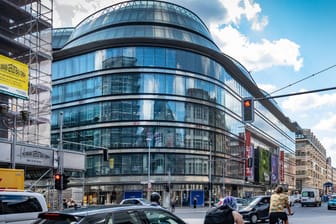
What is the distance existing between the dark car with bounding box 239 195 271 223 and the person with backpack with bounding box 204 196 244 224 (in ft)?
56.5

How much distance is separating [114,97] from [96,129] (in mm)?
5610

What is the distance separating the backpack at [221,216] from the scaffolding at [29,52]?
87.1 ft

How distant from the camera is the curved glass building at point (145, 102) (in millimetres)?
63312

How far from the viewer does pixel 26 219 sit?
40.0 ft

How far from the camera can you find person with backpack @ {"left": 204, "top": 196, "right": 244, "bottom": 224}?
700 centimetres

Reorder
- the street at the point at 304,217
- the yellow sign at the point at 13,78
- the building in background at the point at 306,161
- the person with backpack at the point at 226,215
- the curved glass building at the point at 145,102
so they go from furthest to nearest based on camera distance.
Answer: the building in background at the point at 306,161
the curved glass building at the point at 145,102
the yellow sign at the point at 13,78
the street at the point at 304,217
the person with backpack at the point at 226,215

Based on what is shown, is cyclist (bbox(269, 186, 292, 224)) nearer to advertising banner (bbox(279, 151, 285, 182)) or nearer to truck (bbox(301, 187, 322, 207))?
truck (bbox(301, 187, 322, 207))

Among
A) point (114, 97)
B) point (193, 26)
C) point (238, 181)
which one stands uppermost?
point (193, 26)

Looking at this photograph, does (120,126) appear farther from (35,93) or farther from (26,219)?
(26,219)

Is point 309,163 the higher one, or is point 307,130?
point 307,130

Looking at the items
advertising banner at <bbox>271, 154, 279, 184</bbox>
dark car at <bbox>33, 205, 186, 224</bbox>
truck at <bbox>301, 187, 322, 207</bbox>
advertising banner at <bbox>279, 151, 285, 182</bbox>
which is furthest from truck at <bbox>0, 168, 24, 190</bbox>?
advertising banner at <bbox>279, 151, 285, 182</bbox>

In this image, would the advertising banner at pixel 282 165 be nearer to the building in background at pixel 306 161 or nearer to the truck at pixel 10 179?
the building in background at pixel 306 161

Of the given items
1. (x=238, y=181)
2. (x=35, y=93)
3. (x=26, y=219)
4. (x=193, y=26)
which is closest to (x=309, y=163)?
(x=238, y=181)

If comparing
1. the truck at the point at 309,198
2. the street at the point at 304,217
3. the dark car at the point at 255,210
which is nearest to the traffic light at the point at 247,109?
the dark car at the point at 255,210
